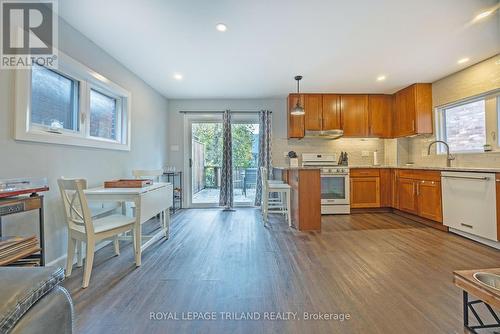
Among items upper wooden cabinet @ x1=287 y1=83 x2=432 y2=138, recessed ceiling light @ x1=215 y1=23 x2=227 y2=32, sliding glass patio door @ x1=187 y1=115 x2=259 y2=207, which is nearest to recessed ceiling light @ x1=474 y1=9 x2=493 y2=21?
upper wooden cabinet @ x1=287 y1=83 x2=432 y2=138

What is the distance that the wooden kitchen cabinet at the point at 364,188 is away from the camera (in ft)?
13.9

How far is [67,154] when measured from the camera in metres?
2.18

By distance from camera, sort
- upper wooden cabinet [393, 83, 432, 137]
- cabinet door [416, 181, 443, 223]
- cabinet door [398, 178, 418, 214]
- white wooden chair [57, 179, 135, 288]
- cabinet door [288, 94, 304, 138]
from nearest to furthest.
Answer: white wooden chair [57, 179, 135, 288], cabinet door [416, 181, 443, 223], cabinet door [398, 178, 418, 214], upper wooden cabinet [393, 83, 432, 137], cabinet door [288, 94, 304, 138]

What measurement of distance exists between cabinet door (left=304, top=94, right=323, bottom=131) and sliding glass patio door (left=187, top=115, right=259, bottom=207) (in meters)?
1.09

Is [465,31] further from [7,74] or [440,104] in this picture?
[7,74]

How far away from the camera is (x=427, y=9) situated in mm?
2016

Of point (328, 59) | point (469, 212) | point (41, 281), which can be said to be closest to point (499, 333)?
point (469, 212)

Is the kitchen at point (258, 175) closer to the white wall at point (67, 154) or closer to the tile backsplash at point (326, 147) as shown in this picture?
the white wall at point (67, 154)

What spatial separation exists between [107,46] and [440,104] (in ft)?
16.5

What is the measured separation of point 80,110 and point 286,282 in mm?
2700

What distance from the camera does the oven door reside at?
4.19 metres

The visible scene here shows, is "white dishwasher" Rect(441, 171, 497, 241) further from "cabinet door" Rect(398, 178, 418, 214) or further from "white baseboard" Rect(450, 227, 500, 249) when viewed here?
"cabinet door" Rect(398, 178, 418, 214)

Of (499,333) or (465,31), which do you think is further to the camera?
(465,31)

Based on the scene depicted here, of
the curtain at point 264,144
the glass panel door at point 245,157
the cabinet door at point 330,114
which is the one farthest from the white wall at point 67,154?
the cabinet door at point 330,114
